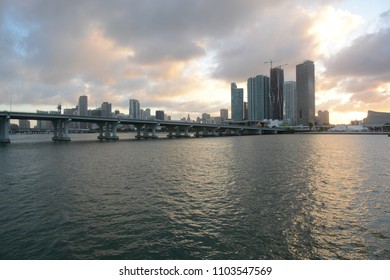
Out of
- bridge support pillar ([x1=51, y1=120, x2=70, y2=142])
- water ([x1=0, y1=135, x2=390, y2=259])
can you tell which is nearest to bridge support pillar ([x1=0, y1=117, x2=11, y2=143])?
bridge support pillar ([x1=51, y1=120, x2=70, y2=142])

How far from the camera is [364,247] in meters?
12.9

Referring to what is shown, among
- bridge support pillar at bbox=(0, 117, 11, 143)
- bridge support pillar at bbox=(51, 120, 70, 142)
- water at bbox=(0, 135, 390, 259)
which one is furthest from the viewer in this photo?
bridge support pillar at bbox=(51, 120, 70, 142)

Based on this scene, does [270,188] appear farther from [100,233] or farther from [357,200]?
[100,233]

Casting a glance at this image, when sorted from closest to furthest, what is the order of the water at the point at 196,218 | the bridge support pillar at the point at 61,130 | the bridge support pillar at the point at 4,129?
the water at the point at 196,218 < the bridge support pillar at the point at 4,129 < the bridge support pillar at the point at 61,130

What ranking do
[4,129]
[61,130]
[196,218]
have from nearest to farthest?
[196,218]
[4,129]
[61,130]

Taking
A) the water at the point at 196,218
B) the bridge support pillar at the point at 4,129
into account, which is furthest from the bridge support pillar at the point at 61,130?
the water at the point at 196,218

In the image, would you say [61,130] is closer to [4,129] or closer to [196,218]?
[4,129]

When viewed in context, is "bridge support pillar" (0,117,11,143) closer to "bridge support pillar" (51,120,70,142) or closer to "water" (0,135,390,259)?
"bridge support pillar" (51,120,70,142)

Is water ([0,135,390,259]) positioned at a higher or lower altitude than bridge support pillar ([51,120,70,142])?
lower

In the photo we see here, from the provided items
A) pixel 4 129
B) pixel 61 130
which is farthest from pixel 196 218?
pixel 61 130

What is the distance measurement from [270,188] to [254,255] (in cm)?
1445

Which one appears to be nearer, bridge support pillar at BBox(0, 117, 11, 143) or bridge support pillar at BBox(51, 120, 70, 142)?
bridge support pillar at BBox(0, 117, 11, 143)

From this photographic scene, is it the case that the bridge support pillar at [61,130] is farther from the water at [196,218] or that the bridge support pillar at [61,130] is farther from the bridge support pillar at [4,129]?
the water at [196,218]

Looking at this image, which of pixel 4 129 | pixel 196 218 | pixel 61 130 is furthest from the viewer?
pixel 61 130
